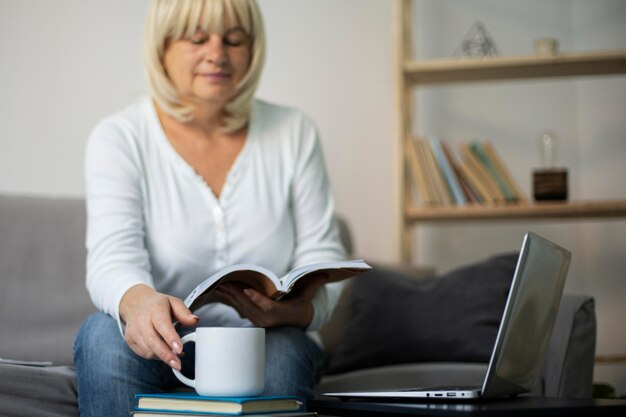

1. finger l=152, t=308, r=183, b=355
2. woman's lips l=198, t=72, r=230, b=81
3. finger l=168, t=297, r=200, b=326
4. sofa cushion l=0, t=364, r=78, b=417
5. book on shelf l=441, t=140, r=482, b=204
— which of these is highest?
woman's lips l=198, t=72, r=230, b=81

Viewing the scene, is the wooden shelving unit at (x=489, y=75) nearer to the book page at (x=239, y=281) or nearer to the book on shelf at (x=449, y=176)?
the book on shelf at (x=449, y=176)

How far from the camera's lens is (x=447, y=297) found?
2.20 m

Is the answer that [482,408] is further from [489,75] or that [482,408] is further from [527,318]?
[489,75]

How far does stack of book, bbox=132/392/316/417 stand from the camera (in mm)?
992

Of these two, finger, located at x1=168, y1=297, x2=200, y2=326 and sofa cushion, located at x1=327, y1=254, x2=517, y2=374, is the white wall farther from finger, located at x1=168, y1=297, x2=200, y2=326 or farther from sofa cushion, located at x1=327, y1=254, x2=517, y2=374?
finger, located at x1=168, y1=297, x2=200, y2=326

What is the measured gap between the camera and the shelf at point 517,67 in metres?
2.67

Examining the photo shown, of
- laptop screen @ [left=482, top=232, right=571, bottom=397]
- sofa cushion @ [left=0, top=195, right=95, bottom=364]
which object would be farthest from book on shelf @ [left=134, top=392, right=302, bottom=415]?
sofa cushion @ [left=0, top=195, right=95, bottom=364]

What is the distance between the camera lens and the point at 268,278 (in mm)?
1271

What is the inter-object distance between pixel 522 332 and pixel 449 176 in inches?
60.4

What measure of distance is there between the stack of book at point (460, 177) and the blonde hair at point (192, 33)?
1.06 metres

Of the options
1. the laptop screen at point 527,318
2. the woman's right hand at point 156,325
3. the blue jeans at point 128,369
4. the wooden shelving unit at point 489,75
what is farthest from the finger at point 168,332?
the wooden shelving unit at point 489,75

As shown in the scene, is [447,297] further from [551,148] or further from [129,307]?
[129,307]

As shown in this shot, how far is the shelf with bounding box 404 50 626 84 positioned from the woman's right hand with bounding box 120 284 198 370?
1.66 metres

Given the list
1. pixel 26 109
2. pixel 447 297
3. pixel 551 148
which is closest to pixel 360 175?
pixel 551 148
